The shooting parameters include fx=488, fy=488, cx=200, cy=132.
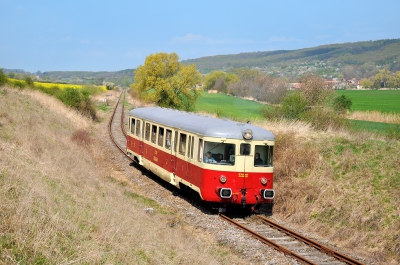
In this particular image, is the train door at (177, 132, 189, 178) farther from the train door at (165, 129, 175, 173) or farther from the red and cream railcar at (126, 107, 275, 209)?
the train door at (165, 129, 175, 173)

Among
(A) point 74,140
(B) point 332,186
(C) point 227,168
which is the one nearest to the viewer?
(C) point 227,168

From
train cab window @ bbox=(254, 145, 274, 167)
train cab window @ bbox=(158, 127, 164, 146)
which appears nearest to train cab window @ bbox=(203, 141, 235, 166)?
train cab window @ bbox=(254, 145, 274, 167)

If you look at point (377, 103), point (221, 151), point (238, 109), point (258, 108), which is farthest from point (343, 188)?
point (377, 103)

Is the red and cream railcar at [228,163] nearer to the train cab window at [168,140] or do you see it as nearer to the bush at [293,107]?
the train cab window at [168,140]

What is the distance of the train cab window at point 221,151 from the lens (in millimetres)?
14414

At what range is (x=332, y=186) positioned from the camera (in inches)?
613

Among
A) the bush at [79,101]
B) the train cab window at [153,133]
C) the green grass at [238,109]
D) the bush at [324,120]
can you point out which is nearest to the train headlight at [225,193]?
the train cab window at [153,133]

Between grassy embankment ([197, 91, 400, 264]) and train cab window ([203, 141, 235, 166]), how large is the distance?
9.10 feet

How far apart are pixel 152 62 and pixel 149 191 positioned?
3603 centimetres

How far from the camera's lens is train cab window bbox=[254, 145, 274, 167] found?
1458cm

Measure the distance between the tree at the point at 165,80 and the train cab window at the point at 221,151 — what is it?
3760 cm

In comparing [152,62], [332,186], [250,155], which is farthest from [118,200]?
[152,62]

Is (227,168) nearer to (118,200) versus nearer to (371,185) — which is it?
(118,200)

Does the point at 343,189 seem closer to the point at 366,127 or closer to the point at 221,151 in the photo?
the point at 221,151
